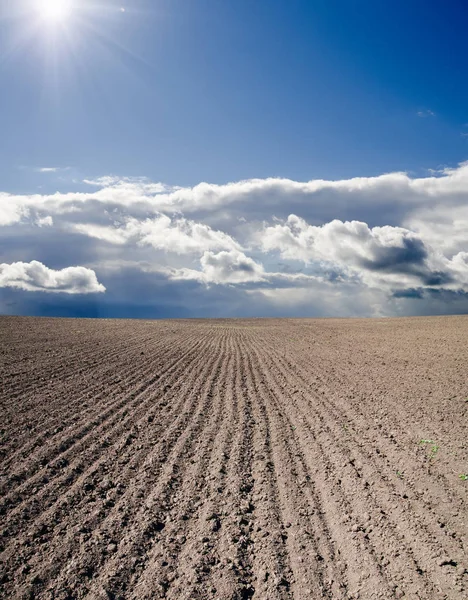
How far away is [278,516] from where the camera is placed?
5.90 meters

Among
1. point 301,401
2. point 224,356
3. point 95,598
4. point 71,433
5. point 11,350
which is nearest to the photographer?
point 95,598

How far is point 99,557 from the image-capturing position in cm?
498

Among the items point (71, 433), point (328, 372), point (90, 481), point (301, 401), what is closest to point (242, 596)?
point (90, 481)

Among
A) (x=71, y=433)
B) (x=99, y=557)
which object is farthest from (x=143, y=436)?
(x=99, y=557)

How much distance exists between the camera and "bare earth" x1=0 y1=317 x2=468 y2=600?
15.4 ft

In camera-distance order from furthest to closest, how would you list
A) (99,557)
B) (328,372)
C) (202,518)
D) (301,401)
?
(328,372), (301,401), (202,518), (99,557)

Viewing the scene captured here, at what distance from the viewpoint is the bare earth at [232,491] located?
4.69 meters

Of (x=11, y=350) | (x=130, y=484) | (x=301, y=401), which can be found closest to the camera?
(x=130, y=484)

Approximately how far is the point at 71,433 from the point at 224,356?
47.5 feet

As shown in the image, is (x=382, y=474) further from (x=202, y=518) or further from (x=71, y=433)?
(x=71, y=433)

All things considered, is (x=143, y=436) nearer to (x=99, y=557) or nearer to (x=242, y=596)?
(x=99, y=557)

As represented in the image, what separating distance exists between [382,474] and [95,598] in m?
4.95

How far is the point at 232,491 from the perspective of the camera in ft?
21.9

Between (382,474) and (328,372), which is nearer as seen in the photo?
(382,474)
